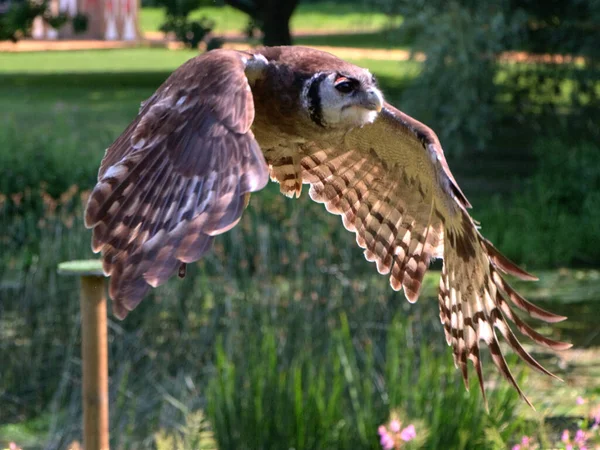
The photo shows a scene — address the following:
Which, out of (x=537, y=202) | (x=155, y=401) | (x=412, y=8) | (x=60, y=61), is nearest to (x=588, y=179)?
(x=537, y=202)

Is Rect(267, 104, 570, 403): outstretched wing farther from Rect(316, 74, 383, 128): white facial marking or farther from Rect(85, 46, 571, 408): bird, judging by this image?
Rect(316, 74, 383, 128): white facial marking

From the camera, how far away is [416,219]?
4.09m

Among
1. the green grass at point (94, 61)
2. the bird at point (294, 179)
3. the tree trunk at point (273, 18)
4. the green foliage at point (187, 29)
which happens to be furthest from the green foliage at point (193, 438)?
the green grass at point (94, 61)

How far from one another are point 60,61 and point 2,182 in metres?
25.8

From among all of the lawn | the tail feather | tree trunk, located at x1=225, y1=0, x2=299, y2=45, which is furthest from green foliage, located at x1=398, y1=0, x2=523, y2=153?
the tail feather

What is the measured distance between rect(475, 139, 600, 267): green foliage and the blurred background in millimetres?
21

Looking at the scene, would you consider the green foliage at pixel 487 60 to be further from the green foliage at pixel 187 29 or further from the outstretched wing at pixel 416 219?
the outstretched wing at pixel 416 219

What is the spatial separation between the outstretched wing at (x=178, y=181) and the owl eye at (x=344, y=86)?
335 millimetres

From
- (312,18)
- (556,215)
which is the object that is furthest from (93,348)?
(312,18)

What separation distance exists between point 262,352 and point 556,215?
6682 millimetres

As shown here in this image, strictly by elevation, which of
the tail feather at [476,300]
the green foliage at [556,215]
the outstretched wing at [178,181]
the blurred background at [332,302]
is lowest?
the green foliage at [556,215]

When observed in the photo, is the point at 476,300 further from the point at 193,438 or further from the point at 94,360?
the point at 94,360

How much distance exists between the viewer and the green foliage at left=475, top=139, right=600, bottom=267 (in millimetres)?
9953

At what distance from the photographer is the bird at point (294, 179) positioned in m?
2.63
